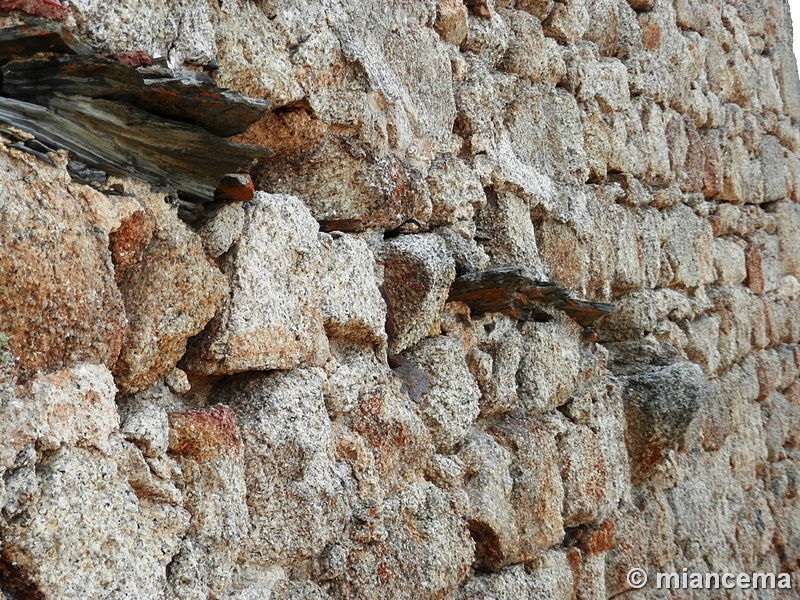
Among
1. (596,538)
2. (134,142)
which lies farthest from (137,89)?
(596,538)

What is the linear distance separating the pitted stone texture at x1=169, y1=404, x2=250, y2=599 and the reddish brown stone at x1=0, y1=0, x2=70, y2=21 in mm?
542

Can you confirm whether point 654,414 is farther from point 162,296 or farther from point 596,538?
point 162,296

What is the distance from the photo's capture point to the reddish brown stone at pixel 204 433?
112cm

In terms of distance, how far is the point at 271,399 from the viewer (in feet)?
4.24

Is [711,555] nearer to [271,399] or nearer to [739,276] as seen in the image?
[739,276]

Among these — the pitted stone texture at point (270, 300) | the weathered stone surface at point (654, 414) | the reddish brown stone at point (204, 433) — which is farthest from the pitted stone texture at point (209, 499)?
the weathered stone surface at point (654, 414)

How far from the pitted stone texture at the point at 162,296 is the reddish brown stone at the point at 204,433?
74 millimetres

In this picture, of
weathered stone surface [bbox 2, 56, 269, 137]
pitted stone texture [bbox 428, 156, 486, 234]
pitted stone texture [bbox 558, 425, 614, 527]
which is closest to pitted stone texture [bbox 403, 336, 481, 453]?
pitted stone texture [bbox 428, 156, 486, 234]

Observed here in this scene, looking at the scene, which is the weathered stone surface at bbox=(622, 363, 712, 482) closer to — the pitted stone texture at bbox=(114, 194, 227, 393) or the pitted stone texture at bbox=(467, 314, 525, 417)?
the pitted stone texture at bbox=(467, 314, 525, 417)

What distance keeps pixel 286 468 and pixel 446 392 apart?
1.80 feet

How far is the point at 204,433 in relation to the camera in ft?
3.75

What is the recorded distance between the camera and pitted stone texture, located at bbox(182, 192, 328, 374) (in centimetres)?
122

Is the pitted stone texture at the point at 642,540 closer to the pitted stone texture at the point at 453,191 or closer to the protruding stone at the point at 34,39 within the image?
the pitted stone texture at the point at 453,191

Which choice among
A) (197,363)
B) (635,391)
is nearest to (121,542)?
(197,363)
